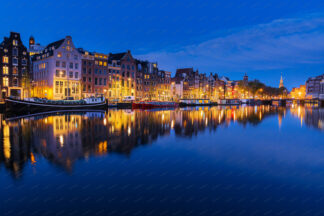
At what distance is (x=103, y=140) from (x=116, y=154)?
182 inches

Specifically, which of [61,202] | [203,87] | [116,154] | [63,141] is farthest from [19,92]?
[203,87]

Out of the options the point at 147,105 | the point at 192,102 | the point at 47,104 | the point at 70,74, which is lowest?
the point at 147,105

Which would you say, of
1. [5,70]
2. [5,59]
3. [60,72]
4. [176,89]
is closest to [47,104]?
[60,72]

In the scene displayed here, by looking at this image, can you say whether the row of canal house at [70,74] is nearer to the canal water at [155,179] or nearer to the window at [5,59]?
the window at [5,59]

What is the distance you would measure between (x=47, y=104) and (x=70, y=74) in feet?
75.6

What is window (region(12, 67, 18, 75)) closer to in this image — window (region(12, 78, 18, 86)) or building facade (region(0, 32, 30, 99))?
building facade (region(0, 32, 30, 99))

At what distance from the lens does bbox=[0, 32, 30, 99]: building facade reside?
226 feet

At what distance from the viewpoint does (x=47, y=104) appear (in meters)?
57.9

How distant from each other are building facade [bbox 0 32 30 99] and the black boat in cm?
1633

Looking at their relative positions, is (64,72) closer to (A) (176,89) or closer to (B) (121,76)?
(B) (121,76)

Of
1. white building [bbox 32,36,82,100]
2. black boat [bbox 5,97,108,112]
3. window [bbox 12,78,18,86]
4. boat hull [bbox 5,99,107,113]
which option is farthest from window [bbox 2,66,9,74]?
boat hull [bbox 5,99,107,113]

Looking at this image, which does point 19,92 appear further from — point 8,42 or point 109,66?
point 109,66

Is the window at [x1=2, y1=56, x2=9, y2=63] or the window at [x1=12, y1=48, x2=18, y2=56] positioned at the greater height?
the window at [x1=12, y1=48, x2=18, y2=56]

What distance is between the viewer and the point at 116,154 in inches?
595
